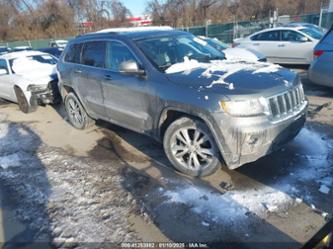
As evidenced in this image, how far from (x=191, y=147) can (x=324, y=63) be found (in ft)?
13.8

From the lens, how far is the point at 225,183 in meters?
3.66

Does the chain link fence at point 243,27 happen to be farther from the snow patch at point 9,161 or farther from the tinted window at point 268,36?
the snow patch at point 9,161

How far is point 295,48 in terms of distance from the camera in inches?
396

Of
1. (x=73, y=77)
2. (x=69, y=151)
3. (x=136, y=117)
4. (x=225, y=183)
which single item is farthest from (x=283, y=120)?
(x=73, y=77)

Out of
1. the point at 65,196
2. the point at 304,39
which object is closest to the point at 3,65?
the point at 65,196

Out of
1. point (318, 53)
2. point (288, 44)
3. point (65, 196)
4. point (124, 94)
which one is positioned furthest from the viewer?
point (288, 44)

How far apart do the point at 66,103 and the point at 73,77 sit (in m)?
0.79

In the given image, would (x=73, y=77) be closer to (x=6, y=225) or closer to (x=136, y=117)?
(x=136, y=117)

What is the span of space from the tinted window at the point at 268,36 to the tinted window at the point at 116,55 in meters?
8.01

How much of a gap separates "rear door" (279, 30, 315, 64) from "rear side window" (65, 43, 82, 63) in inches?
296

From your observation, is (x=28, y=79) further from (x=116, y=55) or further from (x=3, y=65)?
(x=116, y=55)

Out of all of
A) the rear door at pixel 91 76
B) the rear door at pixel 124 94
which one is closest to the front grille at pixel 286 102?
the rear door at pixel 124 94

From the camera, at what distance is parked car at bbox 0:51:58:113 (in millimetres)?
7395

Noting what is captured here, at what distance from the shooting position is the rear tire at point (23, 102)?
7.48 meters
